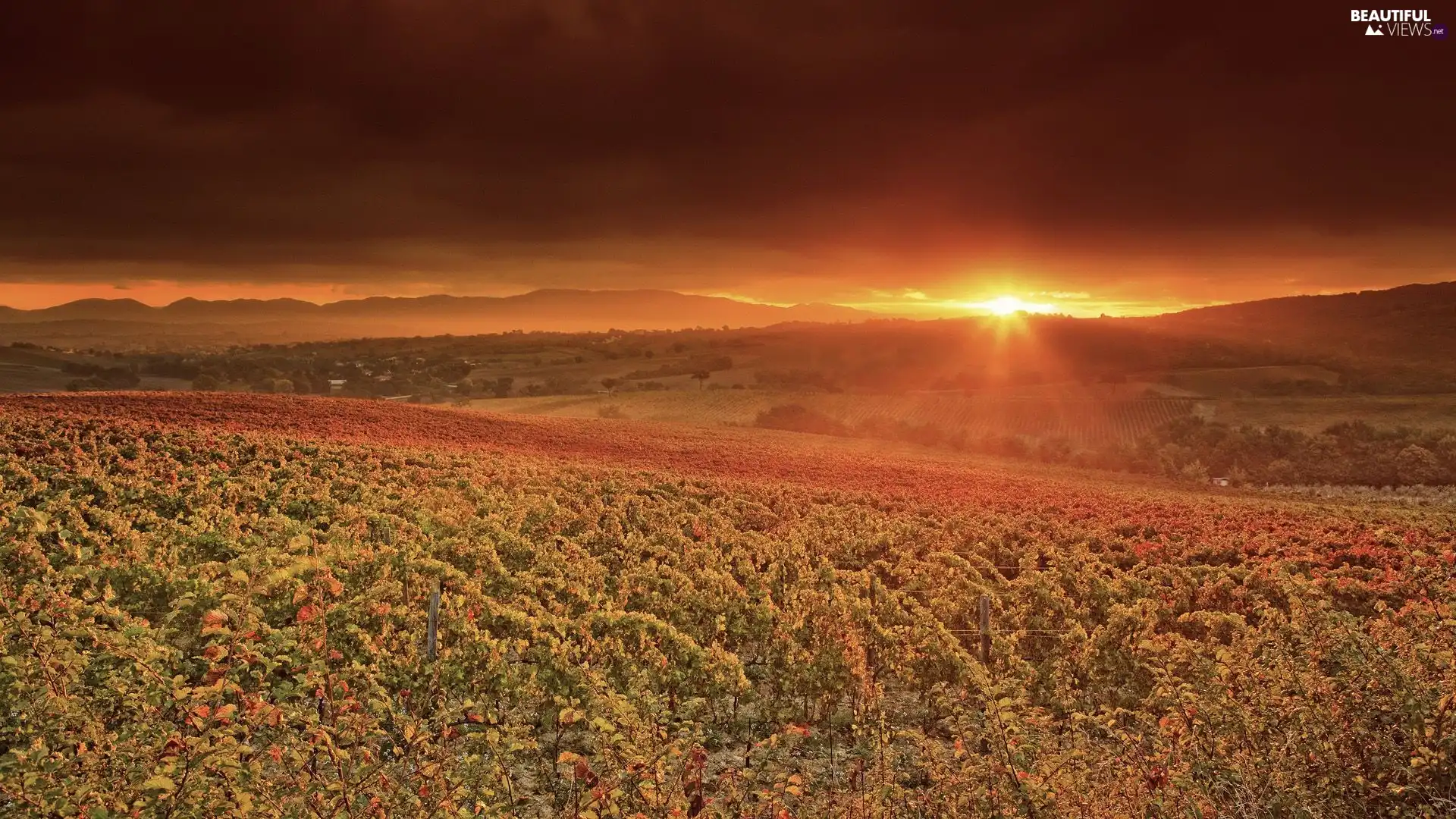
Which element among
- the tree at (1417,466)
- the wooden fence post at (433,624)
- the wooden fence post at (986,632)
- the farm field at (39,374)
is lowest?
the tree at (1417,466)

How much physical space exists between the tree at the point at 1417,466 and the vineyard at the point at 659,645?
32.0m

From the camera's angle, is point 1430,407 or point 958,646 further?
point 1430,407

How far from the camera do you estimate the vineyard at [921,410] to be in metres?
79.9

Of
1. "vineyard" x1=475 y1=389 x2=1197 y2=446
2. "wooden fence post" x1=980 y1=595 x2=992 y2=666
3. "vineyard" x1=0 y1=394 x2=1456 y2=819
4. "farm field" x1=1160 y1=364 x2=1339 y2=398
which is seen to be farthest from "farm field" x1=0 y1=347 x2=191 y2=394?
"farm field" x1=1160 y1=364 x2=1339 y2=398

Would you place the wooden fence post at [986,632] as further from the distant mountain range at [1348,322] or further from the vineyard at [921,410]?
the distant mountain range at [1348,322]

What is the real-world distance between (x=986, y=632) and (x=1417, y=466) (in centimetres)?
6103

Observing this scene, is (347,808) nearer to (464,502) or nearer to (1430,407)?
(464,502)

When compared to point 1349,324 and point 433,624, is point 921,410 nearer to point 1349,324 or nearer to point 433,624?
point 433,624

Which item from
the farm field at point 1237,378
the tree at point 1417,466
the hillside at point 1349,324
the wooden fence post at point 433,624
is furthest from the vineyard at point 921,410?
the wooden fence post at point 433,624

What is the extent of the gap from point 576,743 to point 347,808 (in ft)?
20.7

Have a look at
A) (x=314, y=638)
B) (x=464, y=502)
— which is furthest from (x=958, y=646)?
(x=464, y=502)

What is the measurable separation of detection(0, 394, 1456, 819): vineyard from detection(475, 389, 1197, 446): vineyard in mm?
49725

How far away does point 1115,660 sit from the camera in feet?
45.3

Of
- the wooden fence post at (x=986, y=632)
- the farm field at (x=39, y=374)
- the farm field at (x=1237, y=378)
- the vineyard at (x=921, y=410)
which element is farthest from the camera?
the farm field at (x=1237, y=378)
